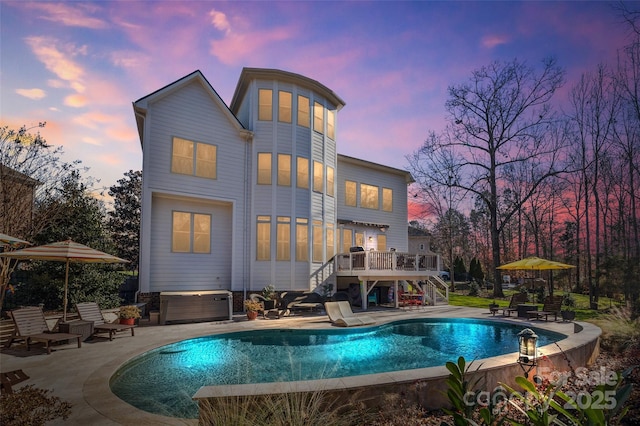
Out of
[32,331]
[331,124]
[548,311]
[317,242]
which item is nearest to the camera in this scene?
[32,331]

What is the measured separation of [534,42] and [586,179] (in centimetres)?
1106

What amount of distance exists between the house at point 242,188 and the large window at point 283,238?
0.05 m

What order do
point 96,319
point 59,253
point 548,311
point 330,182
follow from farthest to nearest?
point 330,182 → point 548,311 → point 96,319 → point 59,253

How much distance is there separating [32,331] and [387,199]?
58.7ft

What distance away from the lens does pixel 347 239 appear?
20.0 meters

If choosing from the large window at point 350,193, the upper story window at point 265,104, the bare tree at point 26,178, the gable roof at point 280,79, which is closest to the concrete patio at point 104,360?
the bare tree at point 26,178

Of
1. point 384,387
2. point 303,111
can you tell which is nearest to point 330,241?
point 303,111

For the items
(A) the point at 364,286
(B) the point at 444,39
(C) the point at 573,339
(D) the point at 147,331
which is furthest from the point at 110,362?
(B) the point at 444,39

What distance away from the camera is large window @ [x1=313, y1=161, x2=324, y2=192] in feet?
58.4

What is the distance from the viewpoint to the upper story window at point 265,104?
674 inches

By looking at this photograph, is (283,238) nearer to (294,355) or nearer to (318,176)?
(318,176)

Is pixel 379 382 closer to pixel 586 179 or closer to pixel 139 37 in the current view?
pixel 139 37

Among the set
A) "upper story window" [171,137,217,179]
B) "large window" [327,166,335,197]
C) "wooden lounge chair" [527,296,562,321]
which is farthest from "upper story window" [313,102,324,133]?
"wooden lounge chair" [527,296,562,321]

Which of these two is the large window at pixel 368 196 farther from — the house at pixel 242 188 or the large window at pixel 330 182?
the large window at pixel 330 182
